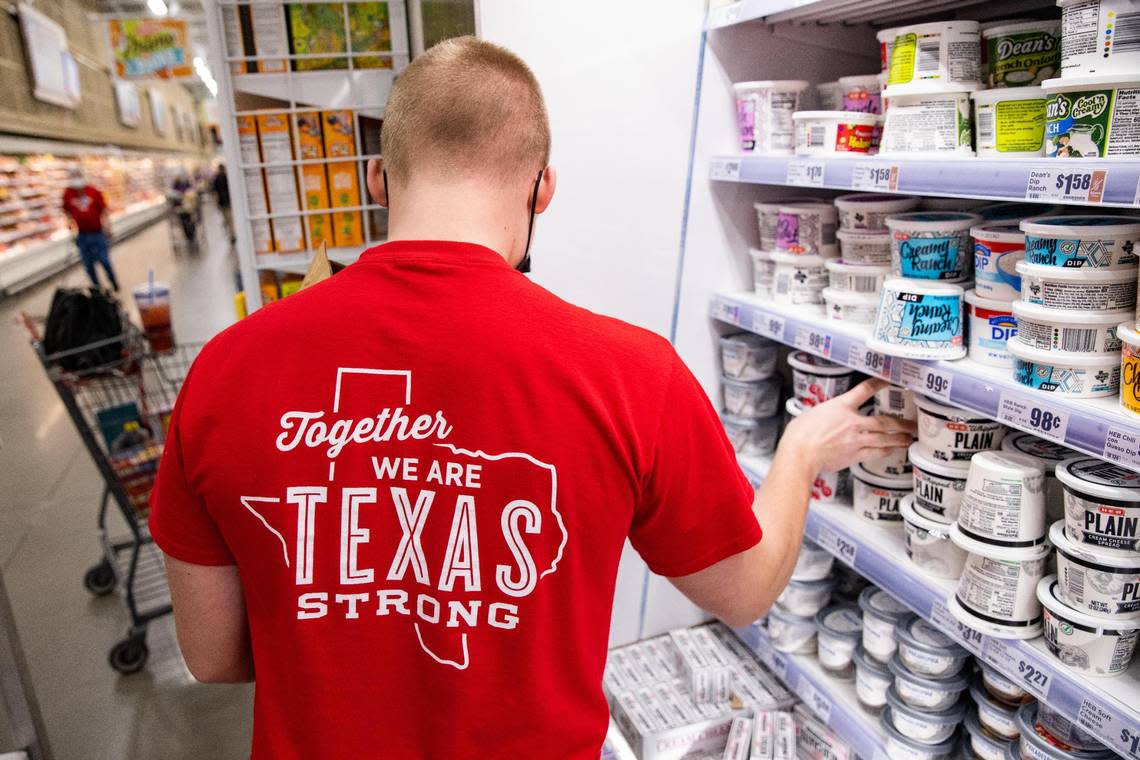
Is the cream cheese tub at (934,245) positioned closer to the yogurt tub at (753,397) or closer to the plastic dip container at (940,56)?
the plastic dip container at (940,56)

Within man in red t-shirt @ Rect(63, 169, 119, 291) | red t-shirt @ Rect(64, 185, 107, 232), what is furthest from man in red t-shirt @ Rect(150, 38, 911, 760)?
red t-shirt @ Rect(64, 185, 107, 232)

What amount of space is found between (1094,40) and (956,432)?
2.49ft

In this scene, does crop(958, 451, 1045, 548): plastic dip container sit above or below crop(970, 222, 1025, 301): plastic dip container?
below

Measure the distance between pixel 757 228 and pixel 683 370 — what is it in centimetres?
137

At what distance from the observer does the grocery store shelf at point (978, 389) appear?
1188mm

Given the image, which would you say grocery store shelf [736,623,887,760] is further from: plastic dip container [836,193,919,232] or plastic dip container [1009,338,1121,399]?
plastic dip container [836,193,919,232]

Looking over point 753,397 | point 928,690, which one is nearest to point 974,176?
point 753,397

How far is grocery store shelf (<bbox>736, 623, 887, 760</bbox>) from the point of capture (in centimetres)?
186

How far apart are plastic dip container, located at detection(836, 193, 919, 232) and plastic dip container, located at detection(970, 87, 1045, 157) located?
319mm

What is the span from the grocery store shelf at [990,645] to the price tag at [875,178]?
2.70 feet

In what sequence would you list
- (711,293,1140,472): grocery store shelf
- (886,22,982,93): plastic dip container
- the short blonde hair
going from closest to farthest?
the short blonde hair, (711,293,1140,472): grocery store shelf, (886,22,982,93): plastic dip container

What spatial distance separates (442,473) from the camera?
0.97 meters

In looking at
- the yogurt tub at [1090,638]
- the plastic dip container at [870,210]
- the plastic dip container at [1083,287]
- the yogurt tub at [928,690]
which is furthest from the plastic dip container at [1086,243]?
the yogurt tub at [928,690]

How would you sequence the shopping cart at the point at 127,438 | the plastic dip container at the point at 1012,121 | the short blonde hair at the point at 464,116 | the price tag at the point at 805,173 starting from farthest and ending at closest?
the shopping cart at the point at 127,438
the price tag at the point at 805,173
the plastic dip container at the point at 1012,121
the short blonde hair at the point at 464,116
